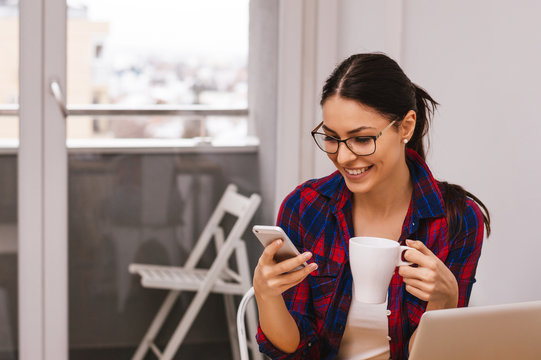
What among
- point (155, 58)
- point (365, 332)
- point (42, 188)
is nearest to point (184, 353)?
point (42, 188)

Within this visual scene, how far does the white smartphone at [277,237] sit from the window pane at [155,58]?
159 cm

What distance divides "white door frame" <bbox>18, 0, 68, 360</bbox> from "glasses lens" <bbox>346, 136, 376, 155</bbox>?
1528 mm

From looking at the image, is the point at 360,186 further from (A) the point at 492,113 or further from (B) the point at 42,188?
(B) the point at 42,188

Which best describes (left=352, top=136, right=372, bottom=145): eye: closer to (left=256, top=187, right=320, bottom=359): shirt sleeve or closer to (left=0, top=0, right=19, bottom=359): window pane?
(left=256, top=187, right=320, bottom=359): shirt sleeve

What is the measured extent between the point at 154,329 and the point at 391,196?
58.9 inches

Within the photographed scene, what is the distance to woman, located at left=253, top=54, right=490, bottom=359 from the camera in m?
1.39

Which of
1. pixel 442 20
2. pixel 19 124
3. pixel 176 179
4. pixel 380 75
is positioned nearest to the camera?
pixel 380 75

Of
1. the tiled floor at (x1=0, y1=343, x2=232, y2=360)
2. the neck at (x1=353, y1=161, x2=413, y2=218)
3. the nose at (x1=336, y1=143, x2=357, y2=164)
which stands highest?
the nose at (x1=336, y1=143, x2=357, y2=164)

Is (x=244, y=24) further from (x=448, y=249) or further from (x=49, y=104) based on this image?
(x=448, y=249)

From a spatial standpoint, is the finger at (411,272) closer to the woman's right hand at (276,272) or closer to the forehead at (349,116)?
the woman's right hand at (276,272)

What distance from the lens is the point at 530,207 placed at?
1.55 meters

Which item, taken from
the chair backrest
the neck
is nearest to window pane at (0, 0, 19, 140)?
the chair backrest

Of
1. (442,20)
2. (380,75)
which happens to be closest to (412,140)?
(380,75)

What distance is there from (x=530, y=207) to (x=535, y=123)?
7.8 inches
